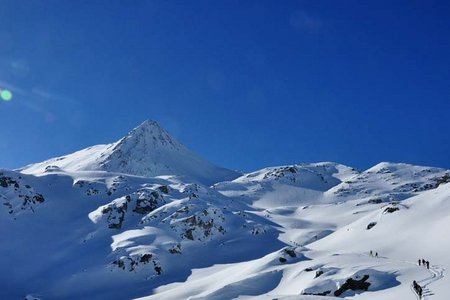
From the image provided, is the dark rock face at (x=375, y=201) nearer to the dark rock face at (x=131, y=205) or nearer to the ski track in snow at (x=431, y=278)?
the dark rock face at (x=131, y=205)

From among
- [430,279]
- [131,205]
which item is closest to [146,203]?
[131,205]

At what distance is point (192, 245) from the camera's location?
98.6m

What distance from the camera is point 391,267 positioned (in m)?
48.2

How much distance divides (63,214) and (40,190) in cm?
1364

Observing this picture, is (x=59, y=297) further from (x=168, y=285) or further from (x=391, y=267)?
(x=391, y=267)

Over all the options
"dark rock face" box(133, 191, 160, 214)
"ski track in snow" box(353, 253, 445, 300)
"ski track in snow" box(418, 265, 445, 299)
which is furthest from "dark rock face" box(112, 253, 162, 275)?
"ski track in snow" box(353, 253, 445, 300)

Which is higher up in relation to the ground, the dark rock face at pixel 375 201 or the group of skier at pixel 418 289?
the dark rock face at pixel 375 201

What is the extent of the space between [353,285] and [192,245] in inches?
2259

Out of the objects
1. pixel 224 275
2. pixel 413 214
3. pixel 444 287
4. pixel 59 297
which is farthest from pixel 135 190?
pixel 444 287

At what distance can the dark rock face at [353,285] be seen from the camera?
44469 mm

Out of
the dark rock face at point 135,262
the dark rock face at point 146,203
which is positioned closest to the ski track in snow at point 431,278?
the dark rock face at point 135,262

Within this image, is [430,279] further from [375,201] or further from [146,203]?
[375,201]

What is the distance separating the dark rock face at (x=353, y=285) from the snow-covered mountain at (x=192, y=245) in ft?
0.34

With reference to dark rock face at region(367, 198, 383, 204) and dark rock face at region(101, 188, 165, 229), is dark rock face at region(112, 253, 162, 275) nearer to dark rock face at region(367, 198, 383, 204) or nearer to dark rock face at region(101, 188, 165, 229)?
dark rock face at region(101, 188, 165, 229)
